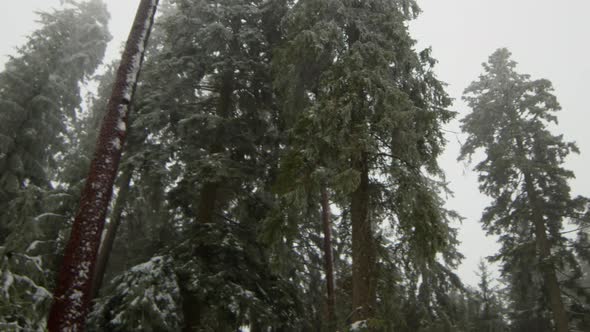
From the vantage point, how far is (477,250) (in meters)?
189

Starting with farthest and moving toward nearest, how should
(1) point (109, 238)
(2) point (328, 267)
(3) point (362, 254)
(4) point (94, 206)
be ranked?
1. (1) point (109, 238)
2. (2) point (328, 267)
3. (3) point (362, 254)
4. (4) point (94, 206)

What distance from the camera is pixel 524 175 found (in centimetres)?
1688

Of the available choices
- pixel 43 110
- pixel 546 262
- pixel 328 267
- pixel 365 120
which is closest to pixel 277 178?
pixel 365 120

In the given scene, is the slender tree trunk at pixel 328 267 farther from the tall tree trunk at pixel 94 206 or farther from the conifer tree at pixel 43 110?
the conifer tree at pixel 43 110

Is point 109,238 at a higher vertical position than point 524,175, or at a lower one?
lower

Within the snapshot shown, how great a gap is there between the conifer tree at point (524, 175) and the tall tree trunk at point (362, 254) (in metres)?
10.3

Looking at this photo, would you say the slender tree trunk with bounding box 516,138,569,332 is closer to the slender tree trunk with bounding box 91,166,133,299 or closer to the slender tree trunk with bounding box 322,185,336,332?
the slender tree trunk with bounding box 322,185,336,332

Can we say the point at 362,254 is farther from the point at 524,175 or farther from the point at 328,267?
the point at 524,175

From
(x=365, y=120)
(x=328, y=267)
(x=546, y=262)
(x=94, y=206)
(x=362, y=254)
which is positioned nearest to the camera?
(x=94, y=206)

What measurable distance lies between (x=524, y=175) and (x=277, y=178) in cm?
1294

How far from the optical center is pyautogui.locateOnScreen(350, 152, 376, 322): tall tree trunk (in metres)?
7.86

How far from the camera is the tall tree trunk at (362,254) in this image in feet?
25.8

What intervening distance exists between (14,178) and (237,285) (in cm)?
1143

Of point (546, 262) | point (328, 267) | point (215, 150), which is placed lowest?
point (328, 267)
